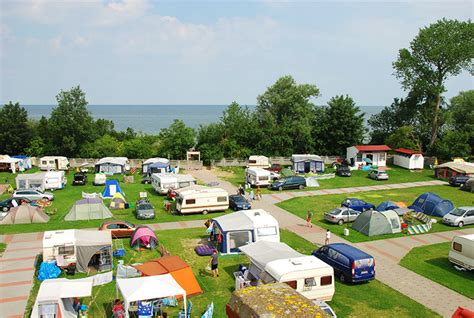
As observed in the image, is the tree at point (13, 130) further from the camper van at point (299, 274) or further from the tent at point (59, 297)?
the camper van at point (299, 274)

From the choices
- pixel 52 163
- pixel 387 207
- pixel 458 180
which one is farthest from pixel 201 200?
pixel 52 163

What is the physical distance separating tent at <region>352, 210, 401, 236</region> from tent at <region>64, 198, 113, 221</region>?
1760cm

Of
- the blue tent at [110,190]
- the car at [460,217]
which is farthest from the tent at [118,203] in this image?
the car at [460,217]

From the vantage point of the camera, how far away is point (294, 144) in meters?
59.1

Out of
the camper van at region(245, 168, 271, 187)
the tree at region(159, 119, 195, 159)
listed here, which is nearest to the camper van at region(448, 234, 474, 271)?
the camper van at region(245, 168, 271, 187)

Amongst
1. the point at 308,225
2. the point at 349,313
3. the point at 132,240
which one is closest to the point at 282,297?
the point at 349,313

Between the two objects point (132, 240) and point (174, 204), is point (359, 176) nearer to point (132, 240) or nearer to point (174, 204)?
point (174, 204)

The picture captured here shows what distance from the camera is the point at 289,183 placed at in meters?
41.7

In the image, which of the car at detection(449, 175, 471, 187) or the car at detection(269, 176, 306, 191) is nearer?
the car at detection(269, 176, 306, 191)

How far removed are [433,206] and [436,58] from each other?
103 feet

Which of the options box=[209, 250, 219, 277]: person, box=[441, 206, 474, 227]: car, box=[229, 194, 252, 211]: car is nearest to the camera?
box=[209, 250, 219, 277]: person

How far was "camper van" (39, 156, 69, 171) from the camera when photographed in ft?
167

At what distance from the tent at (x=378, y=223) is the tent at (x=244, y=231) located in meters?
6.74

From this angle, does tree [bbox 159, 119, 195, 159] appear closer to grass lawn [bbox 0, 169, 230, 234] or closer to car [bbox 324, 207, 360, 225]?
grass lawn [bbox 0, 169, 230, 234]
